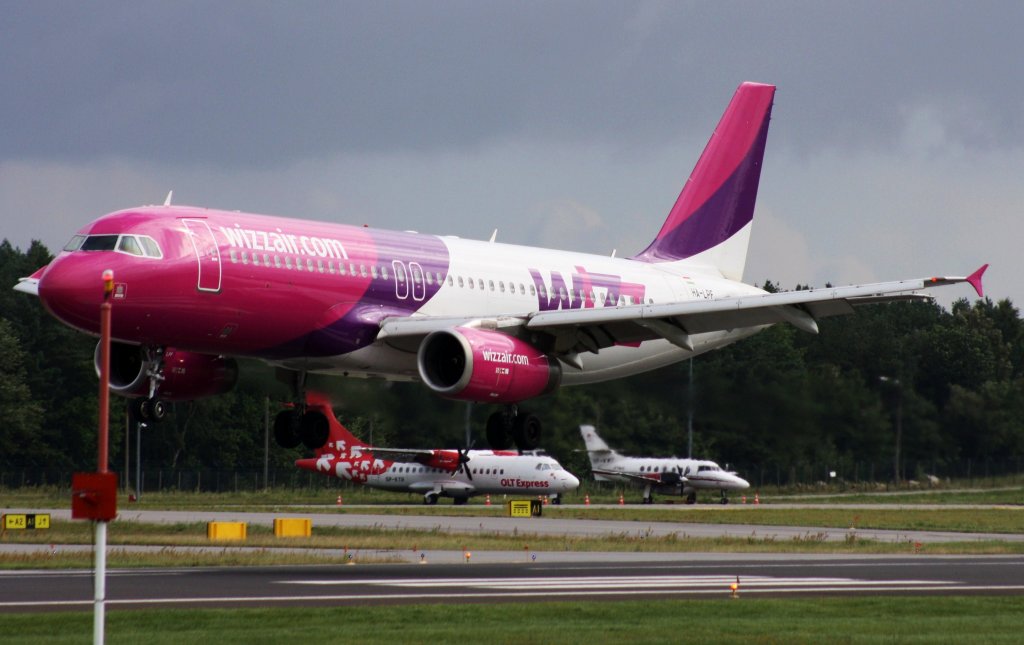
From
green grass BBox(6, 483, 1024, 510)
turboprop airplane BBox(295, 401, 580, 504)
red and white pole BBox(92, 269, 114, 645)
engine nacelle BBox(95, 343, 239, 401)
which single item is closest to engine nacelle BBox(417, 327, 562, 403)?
engine nacelle BBox(95, 343, 239, 401)

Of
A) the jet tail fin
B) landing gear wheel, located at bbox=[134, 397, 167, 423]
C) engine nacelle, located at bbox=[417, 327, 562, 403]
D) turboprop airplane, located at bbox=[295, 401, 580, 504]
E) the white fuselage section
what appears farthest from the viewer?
turboprop airplane, located at bbox=[295, 401, 580, 504]

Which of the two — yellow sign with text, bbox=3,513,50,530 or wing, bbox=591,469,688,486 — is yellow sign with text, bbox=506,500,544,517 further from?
yellow sign with text, bbox=3,513,50,530

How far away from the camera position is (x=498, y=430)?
136ft

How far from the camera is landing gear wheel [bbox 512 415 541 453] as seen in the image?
135ft

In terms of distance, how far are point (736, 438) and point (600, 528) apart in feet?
53.5

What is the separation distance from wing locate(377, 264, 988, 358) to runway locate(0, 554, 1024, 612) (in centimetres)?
601

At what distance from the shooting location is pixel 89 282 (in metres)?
34.2

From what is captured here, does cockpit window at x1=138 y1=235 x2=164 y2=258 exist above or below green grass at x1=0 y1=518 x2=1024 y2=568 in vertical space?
above

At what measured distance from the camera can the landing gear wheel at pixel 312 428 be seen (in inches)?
1706

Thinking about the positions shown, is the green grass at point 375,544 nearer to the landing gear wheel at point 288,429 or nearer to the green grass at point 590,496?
the landing gear wheel at point 288,429

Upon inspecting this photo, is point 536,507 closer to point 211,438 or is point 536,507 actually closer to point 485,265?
point 211,438

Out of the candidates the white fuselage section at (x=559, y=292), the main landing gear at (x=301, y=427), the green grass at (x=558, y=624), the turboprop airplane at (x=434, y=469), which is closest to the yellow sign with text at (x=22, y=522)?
the main landing gear at (x=301, y=427)

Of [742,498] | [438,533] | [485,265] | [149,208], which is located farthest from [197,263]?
[742,498]

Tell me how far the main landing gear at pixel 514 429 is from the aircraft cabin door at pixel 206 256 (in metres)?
8.81
